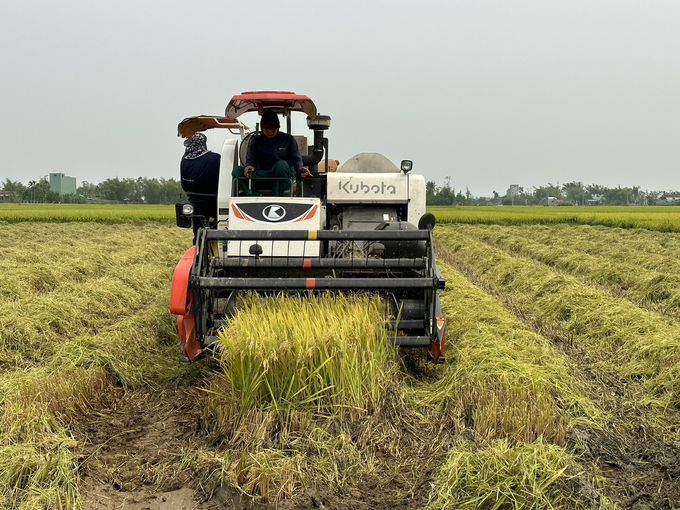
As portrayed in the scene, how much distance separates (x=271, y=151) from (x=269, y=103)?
50 centimetres

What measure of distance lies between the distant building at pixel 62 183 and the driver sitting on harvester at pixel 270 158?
134 m

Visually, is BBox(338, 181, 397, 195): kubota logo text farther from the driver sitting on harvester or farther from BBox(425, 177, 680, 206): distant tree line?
BBox(425, 177, 680, 206): distant tree line

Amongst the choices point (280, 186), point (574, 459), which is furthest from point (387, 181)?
point (574, 459)

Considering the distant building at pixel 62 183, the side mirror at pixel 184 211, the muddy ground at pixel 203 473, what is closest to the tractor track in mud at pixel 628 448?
the muddy ground at pixel 203 473

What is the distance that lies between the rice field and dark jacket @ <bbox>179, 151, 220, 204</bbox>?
1679 mm

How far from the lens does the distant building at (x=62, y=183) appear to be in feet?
437

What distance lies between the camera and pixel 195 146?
7.37m

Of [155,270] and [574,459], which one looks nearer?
[574,459]

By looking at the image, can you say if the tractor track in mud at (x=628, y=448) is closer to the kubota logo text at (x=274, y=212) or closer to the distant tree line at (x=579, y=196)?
the kubota logo text at (x=274, y=212)

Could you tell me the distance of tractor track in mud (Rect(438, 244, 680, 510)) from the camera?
3.37 metres

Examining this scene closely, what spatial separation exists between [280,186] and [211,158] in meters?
1.26

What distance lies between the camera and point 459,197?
303 ft

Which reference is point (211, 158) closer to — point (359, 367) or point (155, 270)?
point (359, 367)

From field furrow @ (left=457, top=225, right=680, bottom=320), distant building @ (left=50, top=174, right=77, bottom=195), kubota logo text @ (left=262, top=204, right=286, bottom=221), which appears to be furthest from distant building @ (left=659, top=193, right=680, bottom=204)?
kubota logo text @ (left=262, top=204, right=286, bottom=221)
